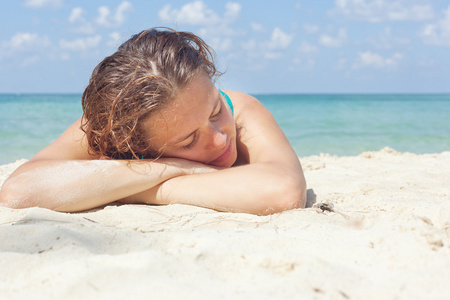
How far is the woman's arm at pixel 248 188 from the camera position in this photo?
1892 millimetres

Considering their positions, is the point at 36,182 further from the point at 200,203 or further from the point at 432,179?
the point at 432,179

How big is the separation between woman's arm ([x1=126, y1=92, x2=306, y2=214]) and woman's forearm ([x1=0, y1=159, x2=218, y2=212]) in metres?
0.10

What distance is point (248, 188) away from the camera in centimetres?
191

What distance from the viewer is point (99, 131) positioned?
80.0 inches

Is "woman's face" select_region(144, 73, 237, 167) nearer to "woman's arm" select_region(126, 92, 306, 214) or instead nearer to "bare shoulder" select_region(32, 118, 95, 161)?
"woman's arm" select_region(126, 92, 306, 214)

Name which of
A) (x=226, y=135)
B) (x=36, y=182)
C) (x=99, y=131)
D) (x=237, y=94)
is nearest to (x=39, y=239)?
(x=36, y=182)

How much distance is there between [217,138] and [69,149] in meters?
0.85

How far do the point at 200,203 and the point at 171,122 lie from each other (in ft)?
1.36

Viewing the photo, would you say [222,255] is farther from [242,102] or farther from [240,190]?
[242,102]

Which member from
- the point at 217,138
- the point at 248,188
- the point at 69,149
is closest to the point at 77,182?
the point at 69,149

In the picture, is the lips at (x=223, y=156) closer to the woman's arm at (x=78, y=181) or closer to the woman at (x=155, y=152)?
the woman at (x=155, y=152)

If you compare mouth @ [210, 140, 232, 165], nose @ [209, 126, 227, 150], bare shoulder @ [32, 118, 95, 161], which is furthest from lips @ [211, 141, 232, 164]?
bare shoulder @ [32, 118, 95, 161]

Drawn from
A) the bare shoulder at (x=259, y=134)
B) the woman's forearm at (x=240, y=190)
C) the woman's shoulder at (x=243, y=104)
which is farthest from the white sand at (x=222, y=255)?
the woman's shoulder at (x=243, y=104)

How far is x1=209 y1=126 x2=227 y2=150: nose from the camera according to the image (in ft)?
6.51
